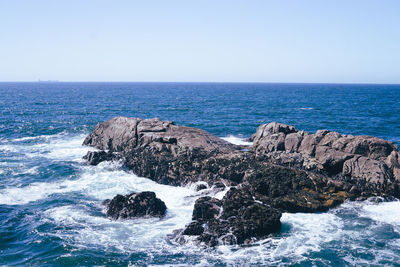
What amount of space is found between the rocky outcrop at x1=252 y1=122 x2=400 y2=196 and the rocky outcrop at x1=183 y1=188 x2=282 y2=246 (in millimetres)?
9929

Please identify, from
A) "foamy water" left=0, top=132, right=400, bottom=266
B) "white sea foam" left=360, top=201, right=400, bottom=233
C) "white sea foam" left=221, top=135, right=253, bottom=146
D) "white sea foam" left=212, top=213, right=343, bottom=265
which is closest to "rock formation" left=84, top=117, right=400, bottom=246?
"white sea foam" left=212, top=213, right=343, bottom=265

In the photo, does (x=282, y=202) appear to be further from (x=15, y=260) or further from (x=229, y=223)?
(x=15, y=260)

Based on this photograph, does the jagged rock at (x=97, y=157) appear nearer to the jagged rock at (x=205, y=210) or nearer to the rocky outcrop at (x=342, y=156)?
the rocky outcrop at (x=342, y=156)

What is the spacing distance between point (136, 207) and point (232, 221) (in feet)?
24.2

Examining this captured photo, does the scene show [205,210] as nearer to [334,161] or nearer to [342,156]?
[334,161]

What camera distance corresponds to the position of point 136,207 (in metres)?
23.0

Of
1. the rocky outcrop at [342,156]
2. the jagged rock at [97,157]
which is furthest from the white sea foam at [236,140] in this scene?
the jagged rock at [97,157]

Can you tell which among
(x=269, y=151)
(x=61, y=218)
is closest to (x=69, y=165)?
(x=61, y=218)

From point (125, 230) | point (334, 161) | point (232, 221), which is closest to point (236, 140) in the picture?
point (334, 161)

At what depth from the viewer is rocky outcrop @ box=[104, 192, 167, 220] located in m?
22.8

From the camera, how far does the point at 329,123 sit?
6475cm

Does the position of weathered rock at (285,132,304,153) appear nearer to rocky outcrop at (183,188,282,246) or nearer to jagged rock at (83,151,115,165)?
rocky outcrop at (183,188,282,246)

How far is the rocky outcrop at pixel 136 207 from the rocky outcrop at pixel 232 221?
3115 mm

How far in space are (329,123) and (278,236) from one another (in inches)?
1996
